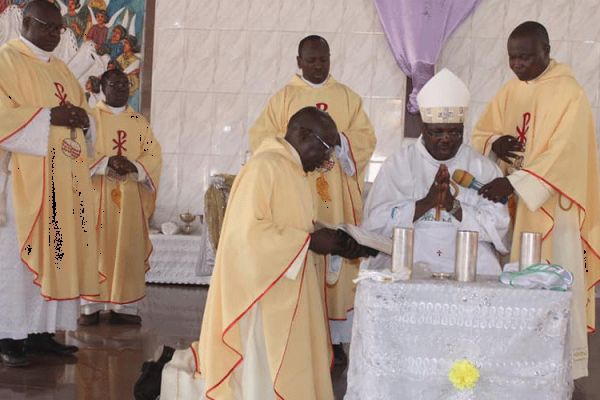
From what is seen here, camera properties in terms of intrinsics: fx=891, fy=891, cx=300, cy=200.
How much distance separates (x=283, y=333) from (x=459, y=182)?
116 cm

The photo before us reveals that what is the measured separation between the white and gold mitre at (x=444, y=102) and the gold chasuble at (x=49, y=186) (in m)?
2.58

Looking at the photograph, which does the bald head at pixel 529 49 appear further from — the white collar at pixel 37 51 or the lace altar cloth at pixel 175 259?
the lace altar cloth at pixel 175 259

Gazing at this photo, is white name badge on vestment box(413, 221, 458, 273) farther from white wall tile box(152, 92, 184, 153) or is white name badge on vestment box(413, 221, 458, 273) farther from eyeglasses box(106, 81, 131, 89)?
white wall tile box(152, 92, 184, 153)

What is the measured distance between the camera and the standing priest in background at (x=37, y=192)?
5629 millimetres

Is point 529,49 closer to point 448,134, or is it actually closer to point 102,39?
point 448,134

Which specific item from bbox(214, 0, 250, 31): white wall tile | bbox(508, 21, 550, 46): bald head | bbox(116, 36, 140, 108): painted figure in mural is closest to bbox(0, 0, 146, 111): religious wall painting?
bbox(116, 36, 140, 108): painted figure in mural

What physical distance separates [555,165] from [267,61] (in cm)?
622

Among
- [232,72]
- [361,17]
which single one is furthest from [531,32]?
[232,72]

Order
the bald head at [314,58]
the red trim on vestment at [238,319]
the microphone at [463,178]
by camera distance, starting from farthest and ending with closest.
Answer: the bald head at [314,58] < the microphone at [463,178] < the red trim on vestment at [238,319]

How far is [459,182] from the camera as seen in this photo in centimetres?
439

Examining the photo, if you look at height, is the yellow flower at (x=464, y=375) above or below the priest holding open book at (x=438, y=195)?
below

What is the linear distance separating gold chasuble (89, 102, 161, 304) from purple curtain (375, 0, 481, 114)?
12.4ft

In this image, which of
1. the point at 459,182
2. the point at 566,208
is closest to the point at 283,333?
the point at 459,182

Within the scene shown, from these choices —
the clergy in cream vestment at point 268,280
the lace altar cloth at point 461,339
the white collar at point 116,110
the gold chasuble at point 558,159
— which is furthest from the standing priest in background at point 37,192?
the lace altar cloth at point 461,339
